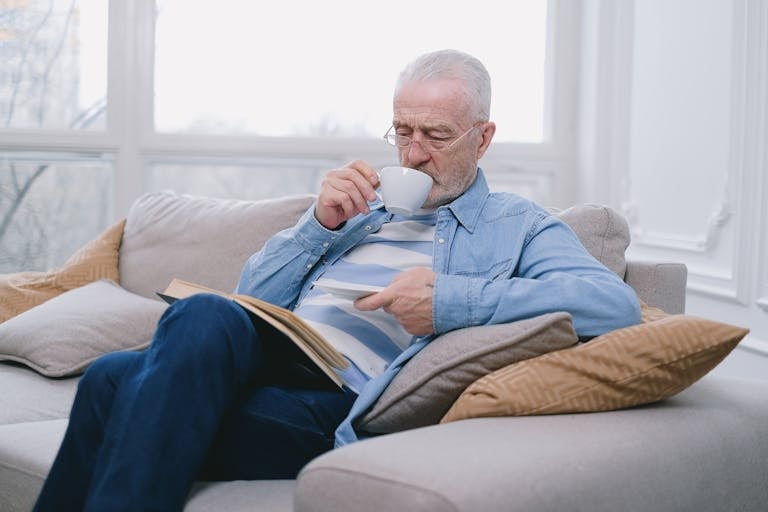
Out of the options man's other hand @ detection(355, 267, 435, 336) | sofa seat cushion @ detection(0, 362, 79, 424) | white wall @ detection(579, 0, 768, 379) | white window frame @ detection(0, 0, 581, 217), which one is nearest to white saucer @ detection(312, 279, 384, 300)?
man's other hand @ detection(355, 267, 435, 336)

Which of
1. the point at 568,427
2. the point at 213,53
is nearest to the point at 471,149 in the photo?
the point at 568,427

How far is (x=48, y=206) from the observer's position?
395 centimetres

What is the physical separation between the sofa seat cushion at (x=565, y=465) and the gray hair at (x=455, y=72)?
28.3 inches

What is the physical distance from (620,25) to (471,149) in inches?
79.0

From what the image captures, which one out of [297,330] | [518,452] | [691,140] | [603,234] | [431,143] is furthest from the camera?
[691,140]

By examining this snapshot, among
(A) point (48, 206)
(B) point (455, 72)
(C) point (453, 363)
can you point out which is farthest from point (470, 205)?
(A) point (48, 206)

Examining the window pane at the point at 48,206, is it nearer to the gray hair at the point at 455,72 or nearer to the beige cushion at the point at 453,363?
the gray hair at the point at 455,72

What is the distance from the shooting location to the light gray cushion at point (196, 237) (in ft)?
8.61

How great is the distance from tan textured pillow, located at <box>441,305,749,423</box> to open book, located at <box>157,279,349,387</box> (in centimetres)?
23

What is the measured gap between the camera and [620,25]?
12.5 ft

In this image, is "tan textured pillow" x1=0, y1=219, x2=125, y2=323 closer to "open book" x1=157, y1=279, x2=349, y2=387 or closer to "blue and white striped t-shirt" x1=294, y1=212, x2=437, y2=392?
"blue and white striped t-shirt" x1=294, y1=212, x2=437, y2=392

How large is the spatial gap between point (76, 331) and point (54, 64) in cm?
180

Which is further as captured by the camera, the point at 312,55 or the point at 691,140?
the point at 312,55

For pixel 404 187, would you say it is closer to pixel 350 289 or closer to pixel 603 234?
pixel 350 289
